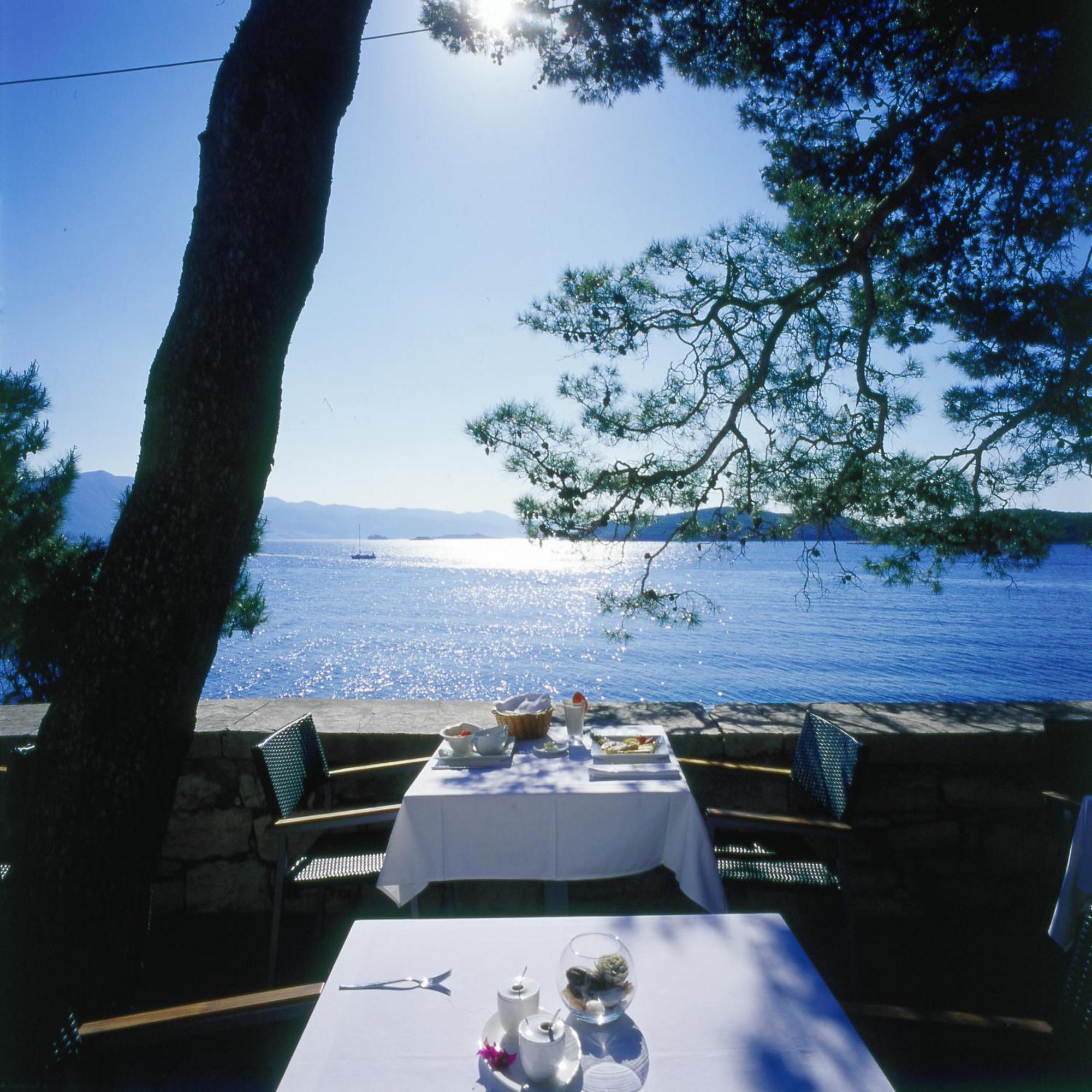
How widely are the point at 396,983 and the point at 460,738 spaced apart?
4.14 feet

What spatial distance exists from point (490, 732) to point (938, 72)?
156 inches

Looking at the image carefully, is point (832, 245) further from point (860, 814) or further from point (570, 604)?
point (570, 604)

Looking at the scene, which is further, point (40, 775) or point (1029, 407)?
point (1029, 407)

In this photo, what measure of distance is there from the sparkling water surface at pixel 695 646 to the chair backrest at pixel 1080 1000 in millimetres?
3832

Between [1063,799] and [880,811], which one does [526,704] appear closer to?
[880,811]

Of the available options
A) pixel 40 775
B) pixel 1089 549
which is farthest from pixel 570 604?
pixel 40 775

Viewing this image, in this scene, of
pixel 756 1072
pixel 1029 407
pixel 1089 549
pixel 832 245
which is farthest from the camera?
pixel 1089 549

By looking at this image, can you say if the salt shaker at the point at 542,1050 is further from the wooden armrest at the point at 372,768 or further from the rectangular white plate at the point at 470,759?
the wooden armrest at the point at 372,768

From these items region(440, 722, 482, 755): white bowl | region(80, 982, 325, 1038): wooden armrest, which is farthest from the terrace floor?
region(440, 722, 482, 755): white bowl

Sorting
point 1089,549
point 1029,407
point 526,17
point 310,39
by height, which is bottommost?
point 1089,549

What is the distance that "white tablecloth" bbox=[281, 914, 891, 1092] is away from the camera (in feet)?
3.24

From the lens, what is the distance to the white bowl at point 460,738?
8.09 ft

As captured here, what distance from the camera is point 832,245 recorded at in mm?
4227

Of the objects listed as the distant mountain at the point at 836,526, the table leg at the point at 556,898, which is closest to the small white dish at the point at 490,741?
→ the table leg at the point at 556,898
